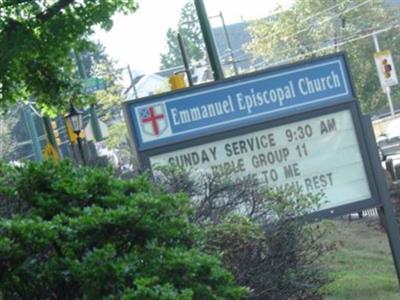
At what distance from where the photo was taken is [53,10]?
18.4m

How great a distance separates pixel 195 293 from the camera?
4.34 meters

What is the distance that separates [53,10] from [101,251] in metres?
14.7

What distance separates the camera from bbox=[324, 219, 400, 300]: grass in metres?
9.98

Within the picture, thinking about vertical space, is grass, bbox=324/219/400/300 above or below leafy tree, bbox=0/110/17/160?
below

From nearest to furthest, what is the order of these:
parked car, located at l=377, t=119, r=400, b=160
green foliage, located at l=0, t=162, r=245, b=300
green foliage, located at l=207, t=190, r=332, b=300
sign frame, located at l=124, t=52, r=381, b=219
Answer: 1. green foliage, located at l=0, t=162, r=245, b=300
2. green foliage, located at l=207, t=190, r=332, b=300
3. sign frame, located at l=124, t=52, r=381, b=219
4. parked car, located at l=377, t=119, r=400, b=160

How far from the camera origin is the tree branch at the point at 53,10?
59.5 ft

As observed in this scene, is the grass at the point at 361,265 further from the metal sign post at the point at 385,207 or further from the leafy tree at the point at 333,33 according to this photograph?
the leafy tree at the point at 333,33

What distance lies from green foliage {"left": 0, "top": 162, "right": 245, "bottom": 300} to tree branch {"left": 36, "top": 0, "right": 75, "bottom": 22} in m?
13.8

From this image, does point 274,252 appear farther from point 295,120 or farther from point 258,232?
point 295,120

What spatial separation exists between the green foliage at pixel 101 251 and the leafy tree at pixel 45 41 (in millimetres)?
12339

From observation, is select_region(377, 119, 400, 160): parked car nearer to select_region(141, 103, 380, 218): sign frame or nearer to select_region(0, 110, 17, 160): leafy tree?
select_region(0, 110, 17, 160): leafy tree

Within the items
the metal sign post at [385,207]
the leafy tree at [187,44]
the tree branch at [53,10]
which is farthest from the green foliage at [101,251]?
the leafy tree at [187,44]

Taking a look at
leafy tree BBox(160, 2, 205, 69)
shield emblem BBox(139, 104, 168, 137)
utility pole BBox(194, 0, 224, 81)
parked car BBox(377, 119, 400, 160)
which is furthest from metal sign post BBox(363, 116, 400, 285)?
leafy tree BBox(160, 2, 205, 69)

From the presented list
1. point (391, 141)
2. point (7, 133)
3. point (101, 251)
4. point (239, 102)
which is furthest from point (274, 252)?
point (7, 133)
